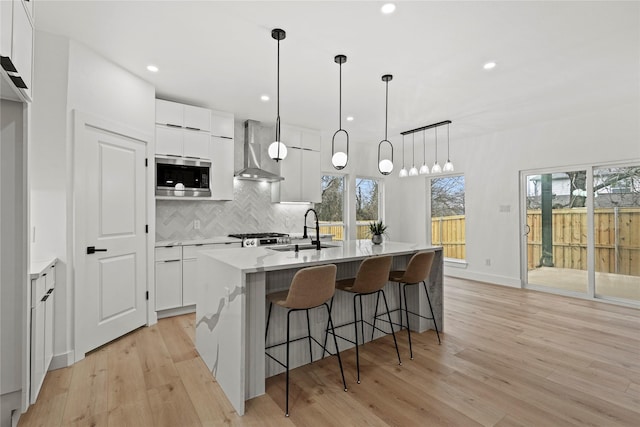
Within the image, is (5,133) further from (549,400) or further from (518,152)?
(518,152)

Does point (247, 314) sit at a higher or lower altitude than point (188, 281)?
higher

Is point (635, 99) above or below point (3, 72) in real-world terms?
above

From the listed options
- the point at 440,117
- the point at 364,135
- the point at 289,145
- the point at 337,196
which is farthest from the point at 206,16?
the point at 337,196

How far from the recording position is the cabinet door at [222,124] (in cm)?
449

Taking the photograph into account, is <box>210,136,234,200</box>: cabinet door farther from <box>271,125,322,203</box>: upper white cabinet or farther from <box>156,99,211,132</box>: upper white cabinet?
<box>271,125,322,203</box>: upper white cabinet

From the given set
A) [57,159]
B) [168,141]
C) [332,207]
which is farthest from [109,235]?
[332,207]

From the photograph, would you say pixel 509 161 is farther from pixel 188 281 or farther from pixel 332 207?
pixel 188 281

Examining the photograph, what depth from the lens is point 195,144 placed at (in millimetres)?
4195

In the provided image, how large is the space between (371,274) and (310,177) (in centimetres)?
321

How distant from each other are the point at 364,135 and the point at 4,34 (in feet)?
17.0

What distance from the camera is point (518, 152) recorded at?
5469mm

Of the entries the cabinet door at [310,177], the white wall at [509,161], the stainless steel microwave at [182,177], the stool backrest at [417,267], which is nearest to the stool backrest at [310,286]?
the stool backrest at [417,267]

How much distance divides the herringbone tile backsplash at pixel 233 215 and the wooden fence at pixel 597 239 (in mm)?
3984

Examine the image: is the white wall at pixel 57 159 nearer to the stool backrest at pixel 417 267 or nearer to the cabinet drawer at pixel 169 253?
the cabinet drawer at pixel 169 253
